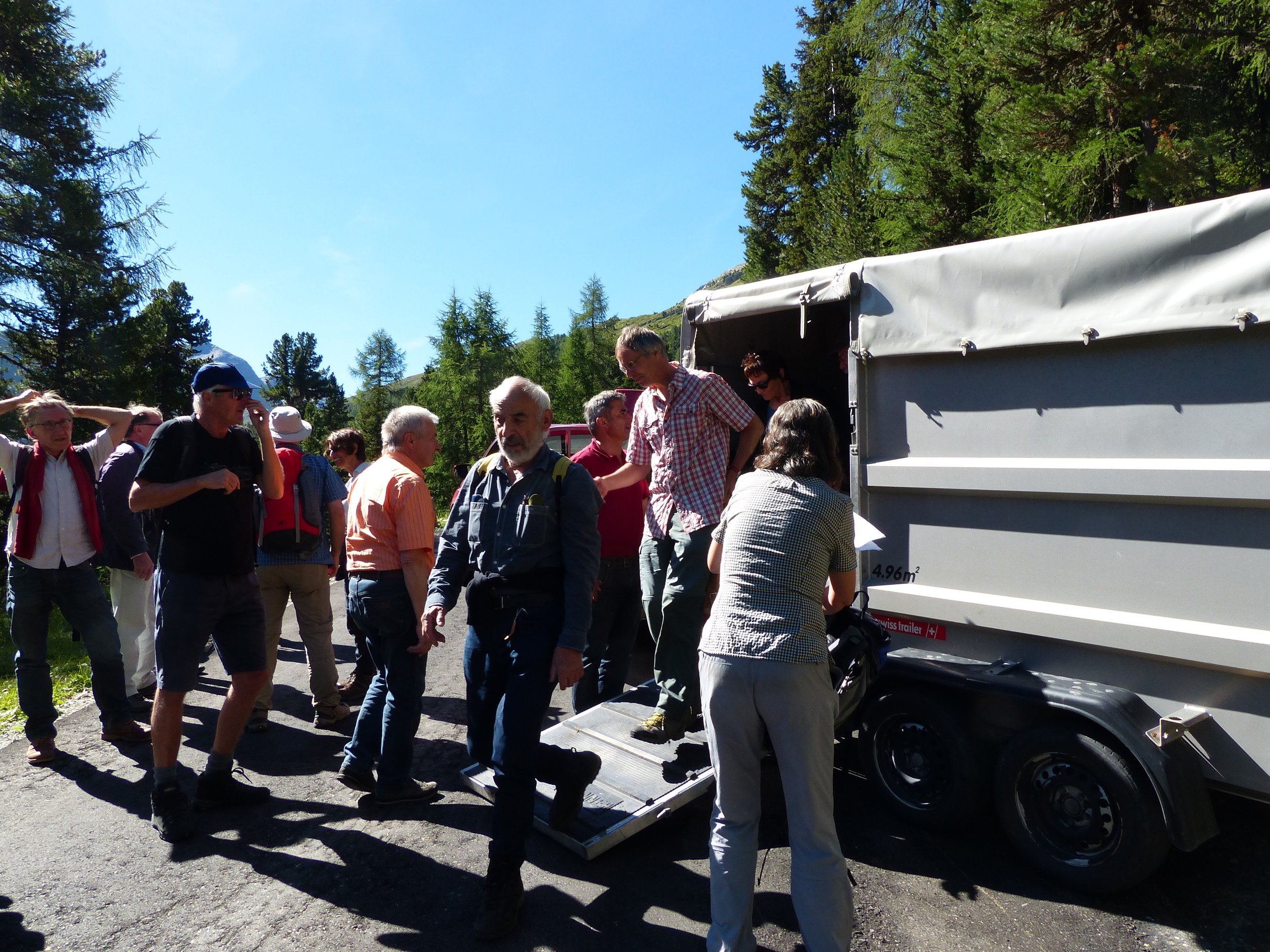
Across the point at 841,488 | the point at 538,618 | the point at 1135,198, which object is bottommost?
the point at 538,618

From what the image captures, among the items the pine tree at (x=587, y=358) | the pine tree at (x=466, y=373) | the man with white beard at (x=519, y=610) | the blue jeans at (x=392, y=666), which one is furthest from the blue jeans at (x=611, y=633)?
the pine tree at (x=587, y=358)

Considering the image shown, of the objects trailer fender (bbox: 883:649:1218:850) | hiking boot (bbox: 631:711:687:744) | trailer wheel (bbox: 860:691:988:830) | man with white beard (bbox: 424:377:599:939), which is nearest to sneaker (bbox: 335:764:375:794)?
man with white beard (bbox: 424:377:599:939)

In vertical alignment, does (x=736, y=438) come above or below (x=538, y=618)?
above

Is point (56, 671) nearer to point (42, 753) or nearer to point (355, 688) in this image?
point (42, 753)

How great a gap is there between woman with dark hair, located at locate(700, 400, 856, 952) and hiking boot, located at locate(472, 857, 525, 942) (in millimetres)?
775

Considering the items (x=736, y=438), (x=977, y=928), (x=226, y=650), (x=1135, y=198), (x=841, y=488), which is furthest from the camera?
(x=1135, y=198)

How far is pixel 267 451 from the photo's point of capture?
4.05 m

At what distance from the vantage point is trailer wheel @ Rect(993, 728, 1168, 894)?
288 cm

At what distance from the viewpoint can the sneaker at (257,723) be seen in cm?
499

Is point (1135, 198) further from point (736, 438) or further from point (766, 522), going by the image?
point (766, 522)

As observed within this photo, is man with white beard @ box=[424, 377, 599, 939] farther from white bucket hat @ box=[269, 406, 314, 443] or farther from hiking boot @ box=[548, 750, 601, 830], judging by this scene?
white bucket hat @ box=[269, 406, 314, 443]

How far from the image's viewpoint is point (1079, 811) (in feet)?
10.1

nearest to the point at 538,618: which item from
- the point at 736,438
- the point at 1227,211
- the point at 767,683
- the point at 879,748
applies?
the point at 767,683

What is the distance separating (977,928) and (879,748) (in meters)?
0.93
